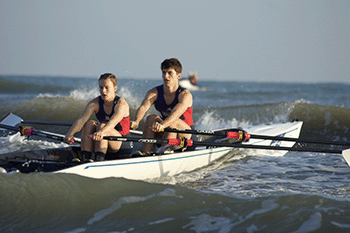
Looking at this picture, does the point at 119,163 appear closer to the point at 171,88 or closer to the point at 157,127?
the point at 157,127

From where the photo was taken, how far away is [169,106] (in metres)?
5.29

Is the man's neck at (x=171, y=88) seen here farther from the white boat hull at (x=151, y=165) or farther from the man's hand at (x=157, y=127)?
the white boat hull at (x=151, y=165)

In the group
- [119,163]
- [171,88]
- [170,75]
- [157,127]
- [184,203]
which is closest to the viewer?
[184,203]

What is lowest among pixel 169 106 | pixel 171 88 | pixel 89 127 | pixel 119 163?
pixel 119 163

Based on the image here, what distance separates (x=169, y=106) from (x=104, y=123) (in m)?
1.19

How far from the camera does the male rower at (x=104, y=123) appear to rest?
14.9 ft

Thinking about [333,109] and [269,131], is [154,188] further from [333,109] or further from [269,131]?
[333,109]

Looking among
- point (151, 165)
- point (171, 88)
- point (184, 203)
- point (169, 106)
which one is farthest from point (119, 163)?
point (171, 88)

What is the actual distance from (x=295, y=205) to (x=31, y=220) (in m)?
2.65

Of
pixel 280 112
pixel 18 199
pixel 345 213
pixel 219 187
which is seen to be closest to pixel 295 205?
pixel 345 213

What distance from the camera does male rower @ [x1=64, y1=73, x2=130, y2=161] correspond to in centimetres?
455

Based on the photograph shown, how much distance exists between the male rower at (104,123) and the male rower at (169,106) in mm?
494

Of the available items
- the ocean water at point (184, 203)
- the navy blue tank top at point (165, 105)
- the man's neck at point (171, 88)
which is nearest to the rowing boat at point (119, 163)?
the ocean water at point (184, 203)

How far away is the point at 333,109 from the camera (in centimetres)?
1214
